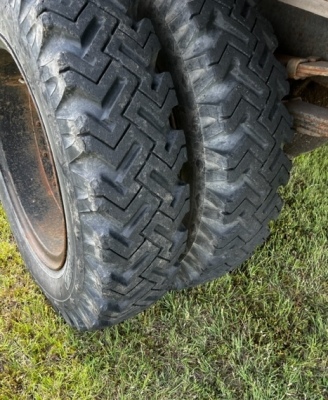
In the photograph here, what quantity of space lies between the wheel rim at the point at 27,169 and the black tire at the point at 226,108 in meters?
0.78

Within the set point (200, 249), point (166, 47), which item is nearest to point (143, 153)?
point (166, 47)

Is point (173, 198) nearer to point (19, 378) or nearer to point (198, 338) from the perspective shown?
point (198, 338)

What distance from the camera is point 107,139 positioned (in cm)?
160

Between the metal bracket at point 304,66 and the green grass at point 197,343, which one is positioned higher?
the metal bracket at point 304,66

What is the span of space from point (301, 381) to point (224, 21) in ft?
4.13

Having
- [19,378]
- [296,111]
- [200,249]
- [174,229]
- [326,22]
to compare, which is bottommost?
[19,378]

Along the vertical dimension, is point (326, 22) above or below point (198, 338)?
above

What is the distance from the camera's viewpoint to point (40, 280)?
2359 millimetres

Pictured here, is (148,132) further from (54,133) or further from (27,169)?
(27,169)

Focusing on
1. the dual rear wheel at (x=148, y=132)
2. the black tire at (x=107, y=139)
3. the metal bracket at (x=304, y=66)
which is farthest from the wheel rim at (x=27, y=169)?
the metal bracket at (x=304, y=66)

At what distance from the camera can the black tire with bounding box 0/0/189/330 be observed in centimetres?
158

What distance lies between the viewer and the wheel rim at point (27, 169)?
253 centimetres

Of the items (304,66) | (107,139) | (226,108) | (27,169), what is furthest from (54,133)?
(27,169)

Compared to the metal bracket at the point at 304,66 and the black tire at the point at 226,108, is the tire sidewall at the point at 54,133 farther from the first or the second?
the metal bracket at the point at 304,66
